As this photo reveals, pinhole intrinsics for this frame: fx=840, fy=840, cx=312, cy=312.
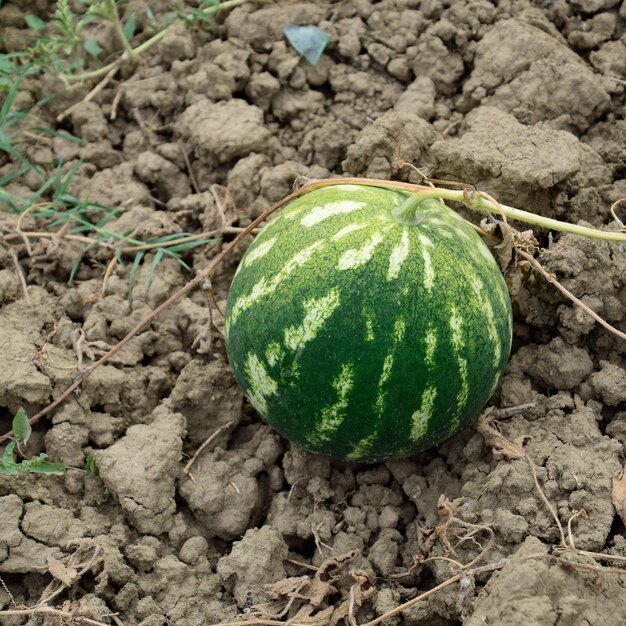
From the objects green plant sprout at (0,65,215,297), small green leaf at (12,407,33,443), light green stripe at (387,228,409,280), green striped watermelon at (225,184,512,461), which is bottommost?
small green leaf at (12,407,33,443)

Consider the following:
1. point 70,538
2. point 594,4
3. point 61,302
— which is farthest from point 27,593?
point 594,4

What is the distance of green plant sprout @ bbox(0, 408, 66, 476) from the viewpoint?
2.93 metres

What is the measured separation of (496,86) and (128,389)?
2.24 metres

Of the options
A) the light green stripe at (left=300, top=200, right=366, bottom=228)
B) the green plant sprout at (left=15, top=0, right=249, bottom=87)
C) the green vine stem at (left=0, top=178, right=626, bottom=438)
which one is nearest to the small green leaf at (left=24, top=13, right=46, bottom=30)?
the green plant sprout at (left=15, top=0, right=249, bottom=87)

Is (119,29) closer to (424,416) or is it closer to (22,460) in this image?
(22,460)

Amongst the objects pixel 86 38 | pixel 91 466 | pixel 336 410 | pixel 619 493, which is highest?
pixel 86 38

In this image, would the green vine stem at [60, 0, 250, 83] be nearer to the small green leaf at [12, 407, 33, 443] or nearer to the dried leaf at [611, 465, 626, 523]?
the small green leaf at [12, 407, 33, 443]

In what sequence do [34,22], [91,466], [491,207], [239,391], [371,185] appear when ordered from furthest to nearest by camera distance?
[34,22] < [239,391] < [91,466] < [371,185] < [491,207]

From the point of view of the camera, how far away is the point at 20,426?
121 inches

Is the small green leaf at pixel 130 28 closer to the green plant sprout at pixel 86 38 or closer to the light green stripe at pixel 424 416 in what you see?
the green plant sprout at pixel 86 38

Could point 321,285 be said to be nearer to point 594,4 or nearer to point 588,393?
point 588,393

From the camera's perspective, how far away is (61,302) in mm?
3686

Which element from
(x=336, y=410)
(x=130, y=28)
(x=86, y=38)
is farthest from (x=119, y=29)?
(x=336, y=410)

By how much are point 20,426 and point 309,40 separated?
2.43 m
